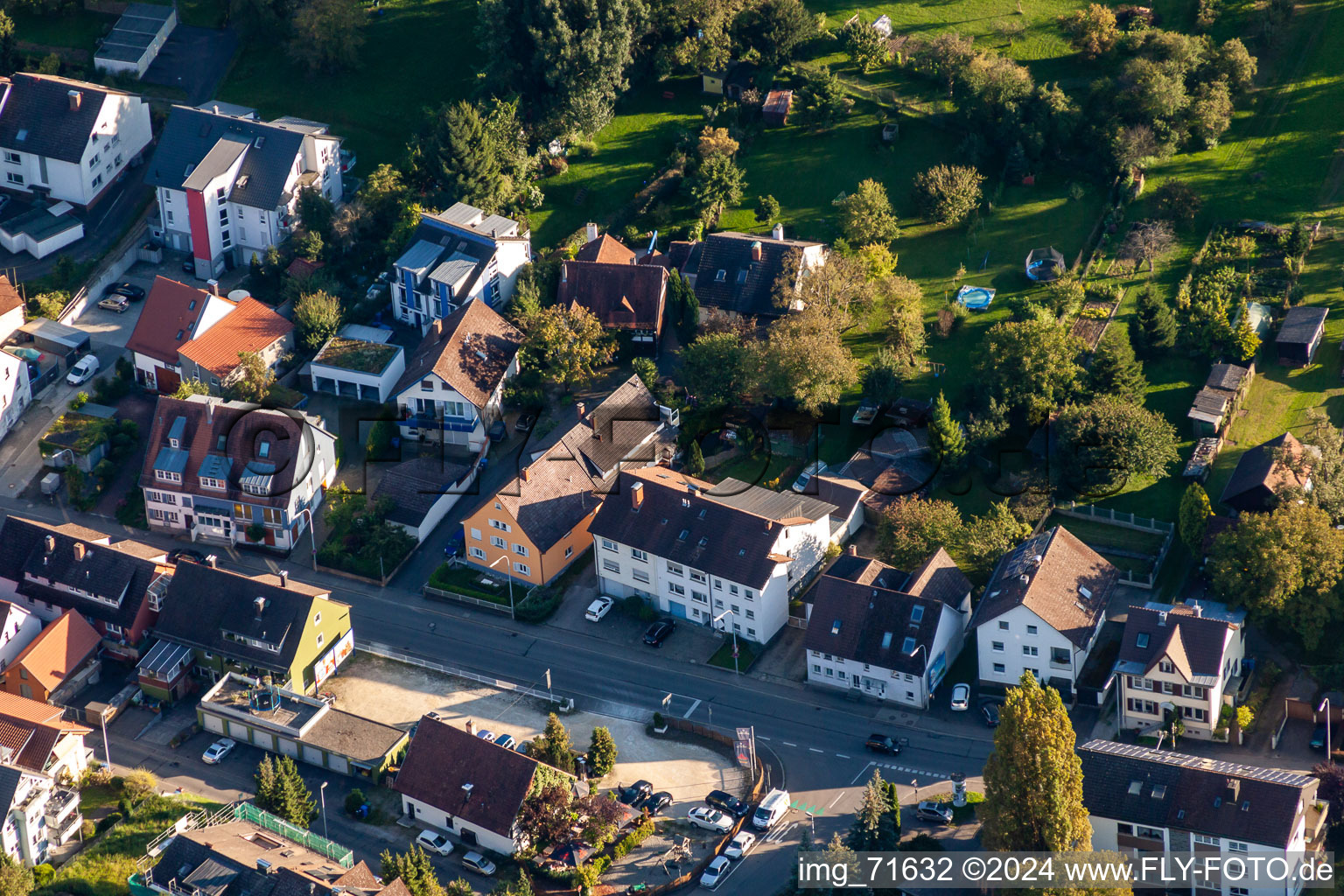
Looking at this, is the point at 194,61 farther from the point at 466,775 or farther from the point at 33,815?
the point at 466,775

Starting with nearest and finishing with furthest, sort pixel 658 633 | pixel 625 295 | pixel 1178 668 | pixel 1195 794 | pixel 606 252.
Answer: pixel 1195 794 < pixel 1178 668 < pixel 658 633 < pixel 625 295 < pixel 606 252

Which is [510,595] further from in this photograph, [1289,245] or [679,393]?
[1289,245]

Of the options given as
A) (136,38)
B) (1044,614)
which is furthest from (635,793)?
(136,38)

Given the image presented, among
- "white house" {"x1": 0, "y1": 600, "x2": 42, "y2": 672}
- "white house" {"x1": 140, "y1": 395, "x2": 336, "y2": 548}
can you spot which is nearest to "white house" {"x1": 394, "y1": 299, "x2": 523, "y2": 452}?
"white house" {"x1": 140, "y1": 395, "x2": 336, "y2": 548}

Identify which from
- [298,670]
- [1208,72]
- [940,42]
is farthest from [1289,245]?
[298,670]

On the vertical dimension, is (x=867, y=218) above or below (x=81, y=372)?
above

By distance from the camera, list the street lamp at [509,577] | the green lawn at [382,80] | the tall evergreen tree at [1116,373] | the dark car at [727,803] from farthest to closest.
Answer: the green lawn at [382,80] < the tall evergreen tree at [1116,373] < the street lamp at [509,577] < the dark car at [727,803]

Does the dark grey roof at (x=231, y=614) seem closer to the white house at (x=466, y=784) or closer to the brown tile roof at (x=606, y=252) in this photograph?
the white house at (x=466, y=784)

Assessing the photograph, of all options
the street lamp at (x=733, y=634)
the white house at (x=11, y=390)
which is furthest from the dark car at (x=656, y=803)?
the white house at (x=11, y=390)
